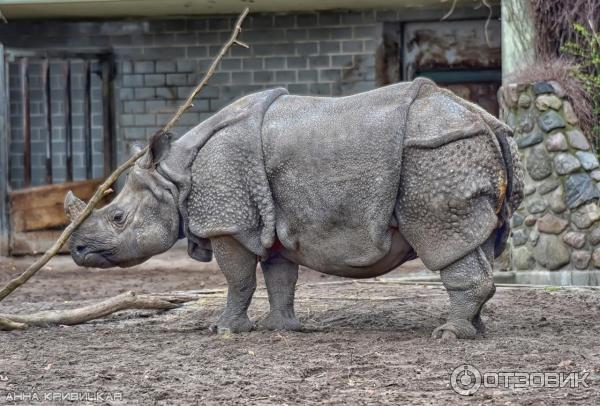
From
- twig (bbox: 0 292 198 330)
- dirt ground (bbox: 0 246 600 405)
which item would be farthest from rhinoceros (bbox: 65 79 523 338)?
twig (bbox: 0 292 198 330)

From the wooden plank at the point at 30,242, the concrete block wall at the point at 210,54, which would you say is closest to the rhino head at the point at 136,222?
the concrete block wall at the point at 210,54

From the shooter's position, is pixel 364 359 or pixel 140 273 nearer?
pixel 364 359

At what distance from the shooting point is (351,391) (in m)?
5.83

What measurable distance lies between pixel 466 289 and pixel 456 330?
0.26 meters

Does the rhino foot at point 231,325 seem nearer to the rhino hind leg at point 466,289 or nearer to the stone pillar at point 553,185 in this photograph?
the rhino hind leg at point 466,289

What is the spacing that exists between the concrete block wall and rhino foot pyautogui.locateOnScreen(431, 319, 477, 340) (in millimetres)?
8479

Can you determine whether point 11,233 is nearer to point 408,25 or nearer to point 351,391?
point 408,25

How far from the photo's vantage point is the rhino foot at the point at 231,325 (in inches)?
311

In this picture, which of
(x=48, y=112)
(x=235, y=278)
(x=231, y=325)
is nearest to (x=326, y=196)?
(x=235, y=278)

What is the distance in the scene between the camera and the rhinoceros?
7156mm

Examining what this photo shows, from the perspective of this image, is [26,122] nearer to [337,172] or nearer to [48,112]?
[48,112]

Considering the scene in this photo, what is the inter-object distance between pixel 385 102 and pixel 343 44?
8.23 m

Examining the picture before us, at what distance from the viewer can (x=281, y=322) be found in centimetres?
802

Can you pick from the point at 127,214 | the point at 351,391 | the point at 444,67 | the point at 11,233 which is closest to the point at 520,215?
the point at 444,67
